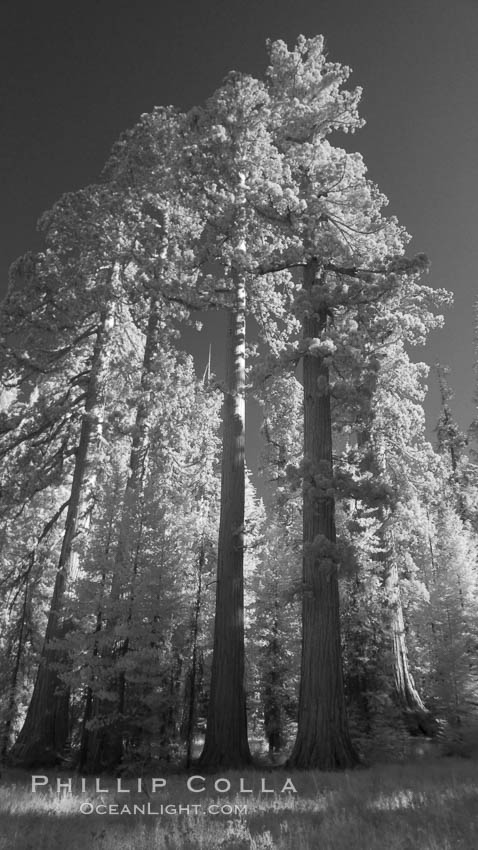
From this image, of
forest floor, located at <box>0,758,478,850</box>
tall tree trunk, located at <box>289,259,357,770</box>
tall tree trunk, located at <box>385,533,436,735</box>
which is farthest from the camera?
tall tree trunk, located at <box>385,533,436,735</box>

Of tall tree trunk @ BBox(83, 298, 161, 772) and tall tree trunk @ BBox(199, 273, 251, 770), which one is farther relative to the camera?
tall tree trunk @ BBox(83, 298, 161, 772)

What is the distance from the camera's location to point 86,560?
12.5 m

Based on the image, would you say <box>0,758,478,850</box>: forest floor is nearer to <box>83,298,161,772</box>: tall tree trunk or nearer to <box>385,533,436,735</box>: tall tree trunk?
<box>83,298,161,772</box>: tall tree trunk

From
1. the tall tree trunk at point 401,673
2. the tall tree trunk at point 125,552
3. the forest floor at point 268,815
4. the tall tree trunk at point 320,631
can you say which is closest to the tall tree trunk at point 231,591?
the tall tree trunk at point 320,631

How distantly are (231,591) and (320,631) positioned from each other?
267 cm

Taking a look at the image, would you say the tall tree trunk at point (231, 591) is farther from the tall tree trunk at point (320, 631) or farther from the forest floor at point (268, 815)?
the forest floor at point (268, 815)

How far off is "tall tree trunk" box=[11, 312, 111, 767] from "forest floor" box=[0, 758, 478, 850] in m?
4.82

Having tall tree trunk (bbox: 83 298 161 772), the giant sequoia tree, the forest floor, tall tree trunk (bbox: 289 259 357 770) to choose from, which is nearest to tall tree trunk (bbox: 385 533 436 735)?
the giant sequoia tree

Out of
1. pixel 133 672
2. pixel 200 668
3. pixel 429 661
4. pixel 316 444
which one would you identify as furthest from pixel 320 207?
pixel 429 661

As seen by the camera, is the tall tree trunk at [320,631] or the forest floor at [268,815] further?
the tall tree trunk at [320,631]

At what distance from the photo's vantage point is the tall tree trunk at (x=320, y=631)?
28.9 feet

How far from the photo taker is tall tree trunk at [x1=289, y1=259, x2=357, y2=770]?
346 inches

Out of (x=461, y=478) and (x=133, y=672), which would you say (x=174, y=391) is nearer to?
(x=133, y=672)

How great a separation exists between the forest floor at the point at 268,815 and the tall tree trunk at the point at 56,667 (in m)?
4.82
